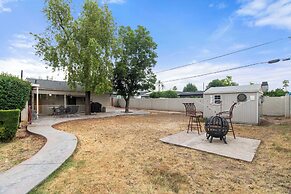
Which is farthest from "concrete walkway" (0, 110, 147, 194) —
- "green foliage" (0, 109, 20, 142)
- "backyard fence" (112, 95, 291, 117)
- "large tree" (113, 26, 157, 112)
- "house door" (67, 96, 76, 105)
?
"backyard fence" (112, 95, 291, 117)

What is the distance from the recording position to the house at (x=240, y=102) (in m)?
11.7

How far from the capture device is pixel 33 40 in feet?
49.9

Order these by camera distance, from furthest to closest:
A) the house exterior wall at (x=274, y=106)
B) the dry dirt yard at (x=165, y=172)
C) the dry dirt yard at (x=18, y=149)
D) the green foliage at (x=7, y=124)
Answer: the house exterior wall at (x=274, y=106) < the green foliage at (x=7, y=124) < the dry dirt yard at (x=18, y=149) < the dry dirt yard at (x=165, y=172)

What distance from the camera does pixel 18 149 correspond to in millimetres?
5965

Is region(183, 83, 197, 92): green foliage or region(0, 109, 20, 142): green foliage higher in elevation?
region(183, 83, 197, 92): green foliage

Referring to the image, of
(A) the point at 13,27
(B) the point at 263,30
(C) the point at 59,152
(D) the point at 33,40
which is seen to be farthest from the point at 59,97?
(B) the point at 263,30

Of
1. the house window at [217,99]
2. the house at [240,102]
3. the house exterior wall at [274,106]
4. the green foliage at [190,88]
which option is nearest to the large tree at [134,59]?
the house at [240,102]

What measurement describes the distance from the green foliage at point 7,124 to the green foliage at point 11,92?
78.6 inches

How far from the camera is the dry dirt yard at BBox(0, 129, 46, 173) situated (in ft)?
15.4

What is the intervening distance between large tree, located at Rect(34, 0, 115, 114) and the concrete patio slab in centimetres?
1029

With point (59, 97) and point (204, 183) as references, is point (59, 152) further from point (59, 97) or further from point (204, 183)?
point (59, 97)

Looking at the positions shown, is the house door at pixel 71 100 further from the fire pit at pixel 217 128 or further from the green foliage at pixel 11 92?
the fire pit at pixel 217 128

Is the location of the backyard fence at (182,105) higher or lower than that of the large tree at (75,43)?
lower

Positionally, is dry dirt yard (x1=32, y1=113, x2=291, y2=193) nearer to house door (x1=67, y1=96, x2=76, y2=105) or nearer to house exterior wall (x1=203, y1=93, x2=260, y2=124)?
house exterior wall (x1=203, y1=93, x2=260, y2=124)
